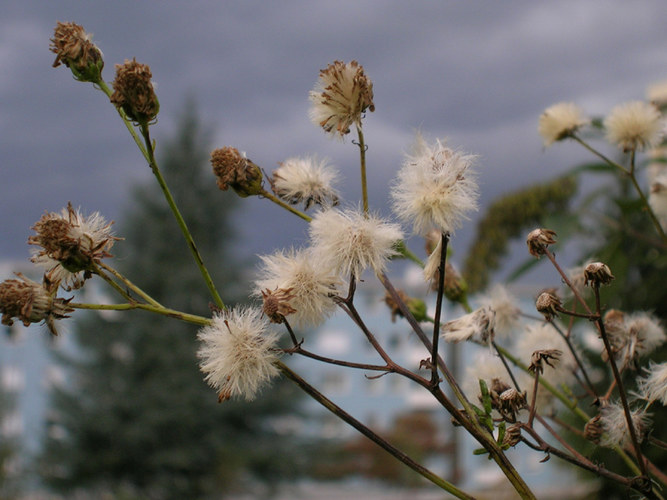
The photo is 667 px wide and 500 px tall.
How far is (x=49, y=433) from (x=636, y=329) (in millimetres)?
11142

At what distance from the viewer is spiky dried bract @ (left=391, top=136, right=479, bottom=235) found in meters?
0.51

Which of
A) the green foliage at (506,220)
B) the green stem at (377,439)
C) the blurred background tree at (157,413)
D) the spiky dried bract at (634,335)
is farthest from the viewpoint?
the blurred background tree at (157,413)

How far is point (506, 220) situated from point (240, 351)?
5.06m

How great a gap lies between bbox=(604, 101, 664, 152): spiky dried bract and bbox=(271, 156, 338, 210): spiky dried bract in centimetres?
48

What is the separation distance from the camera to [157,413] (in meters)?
9.58

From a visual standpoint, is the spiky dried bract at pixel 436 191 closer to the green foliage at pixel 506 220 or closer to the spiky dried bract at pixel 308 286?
the spiky dried bract at pixel 308 286

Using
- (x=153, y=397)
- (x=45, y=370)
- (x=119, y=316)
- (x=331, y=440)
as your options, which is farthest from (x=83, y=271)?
(x=45, y=370)

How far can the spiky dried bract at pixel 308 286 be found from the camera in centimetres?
54

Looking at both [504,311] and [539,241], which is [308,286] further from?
[504,311]

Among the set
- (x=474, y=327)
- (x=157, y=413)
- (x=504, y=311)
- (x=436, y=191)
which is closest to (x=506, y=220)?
(x=504, y=311)

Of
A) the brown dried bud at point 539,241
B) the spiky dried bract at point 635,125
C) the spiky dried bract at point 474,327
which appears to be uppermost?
the spiky dried bract at point 635,125

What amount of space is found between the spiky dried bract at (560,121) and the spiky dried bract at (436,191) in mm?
542

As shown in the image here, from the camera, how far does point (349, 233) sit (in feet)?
1.75

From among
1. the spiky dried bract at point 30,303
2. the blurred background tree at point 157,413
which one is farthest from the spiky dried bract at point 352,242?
the blurred background tree at point 157,413
